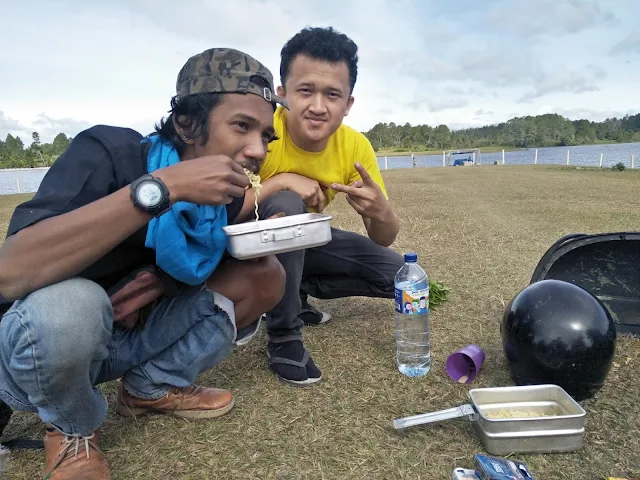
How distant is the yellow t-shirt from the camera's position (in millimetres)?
3146

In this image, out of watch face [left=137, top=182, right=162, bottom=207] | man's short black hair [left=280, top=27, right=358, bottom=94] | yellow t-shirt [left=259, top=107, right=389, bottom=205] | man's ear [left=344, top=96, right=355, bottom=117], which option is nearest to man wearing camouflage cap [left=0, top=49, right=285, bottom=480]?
watch face [left=137, top=182, right=162, bottom=207]

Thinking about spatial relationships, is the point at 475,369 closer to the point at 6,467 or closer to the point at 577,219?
the point at 6,467

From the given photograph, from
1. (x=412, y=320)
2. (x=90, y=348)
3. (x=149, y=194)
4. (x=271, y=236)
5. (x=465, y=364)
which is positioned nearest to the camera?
(x=149, y=194)

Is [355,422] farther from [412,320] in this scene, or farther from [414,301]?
[412,320]

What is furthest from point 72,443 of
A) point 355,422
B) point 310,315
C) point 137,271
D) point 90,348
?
point 310,315

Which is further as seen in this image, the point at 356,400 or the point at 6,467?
the point at 356,400

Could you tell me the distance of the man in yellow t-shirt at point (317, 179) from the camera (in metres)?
2.79

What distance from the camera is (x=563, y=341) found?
2.40 m

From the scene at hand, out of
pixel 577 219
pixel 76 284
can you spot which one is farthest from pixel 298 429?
pixel 577 219

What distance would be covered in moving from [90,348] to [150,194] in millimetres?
611

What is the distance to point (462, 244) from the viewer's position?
627 cm

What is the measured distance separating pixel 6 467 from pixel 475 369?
7.53ft

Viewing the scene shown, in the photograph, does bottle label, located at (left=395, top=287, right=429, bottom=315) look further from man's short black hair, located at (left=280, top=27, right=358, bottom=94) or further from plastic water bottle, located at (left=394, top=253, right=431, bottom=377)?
man's short black hair, located at (left=280, top=27, right=358, bottom=94)

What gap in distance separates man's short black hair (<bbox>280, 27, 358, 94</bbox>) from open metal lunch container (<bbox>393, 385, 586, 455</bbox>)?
77.6 inches
